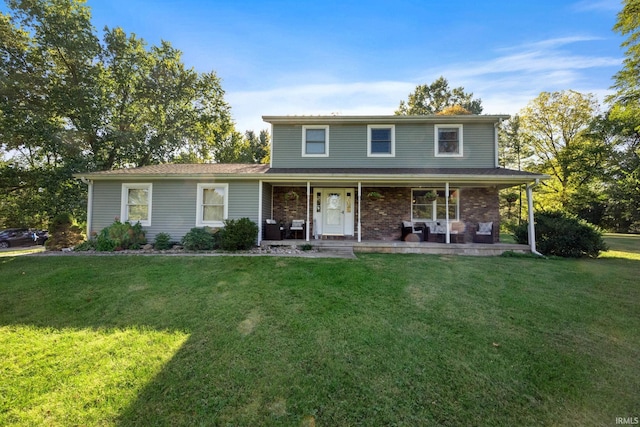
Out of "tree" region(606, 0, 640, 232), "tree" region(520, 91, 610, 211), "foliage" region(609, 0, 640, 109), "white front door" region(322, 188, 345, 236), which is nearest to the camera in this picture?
"foliage" region(609, 0, 640, 109)

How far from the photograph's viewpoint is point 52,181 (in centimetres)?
1436

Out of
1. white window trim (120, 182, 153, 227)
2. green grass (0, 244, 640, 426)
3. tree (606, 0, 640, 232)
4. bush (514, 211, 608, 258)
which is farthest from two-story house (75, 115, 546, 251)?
tree (606, 0, 640, 232)

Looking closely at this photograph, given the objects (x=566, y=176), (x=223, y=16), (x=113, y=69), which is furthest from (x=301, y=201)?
(x=566, y=176)

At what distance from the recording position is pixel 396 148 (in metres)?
11.0

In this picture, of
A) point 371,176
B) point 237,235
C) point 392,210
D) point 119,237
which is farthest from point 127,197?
point 392,210

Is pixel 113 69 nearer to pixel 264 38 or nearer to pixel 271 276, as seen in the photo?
pixel 264 38

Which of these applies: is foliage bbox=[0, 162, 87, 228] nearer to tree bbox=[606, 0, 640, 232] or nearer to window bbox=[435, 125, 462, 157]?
window bbox=[435, 125, 462, 157]

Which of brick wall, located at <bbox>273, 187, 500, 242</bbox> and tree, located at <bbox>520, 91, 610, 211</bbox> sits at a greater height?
tree, located at <bbox>520, 91, 610, 211</bbox>

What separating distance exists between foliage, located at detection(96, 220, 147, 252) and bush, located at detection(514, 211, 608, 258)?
13894mm

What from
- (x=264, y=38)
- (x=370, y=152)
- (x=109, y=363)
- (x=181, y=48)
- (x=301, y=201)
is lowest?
(x=109, y=363)

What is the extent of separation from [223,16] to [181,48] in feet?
48.6

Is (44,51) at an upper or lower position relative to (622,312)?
upper
